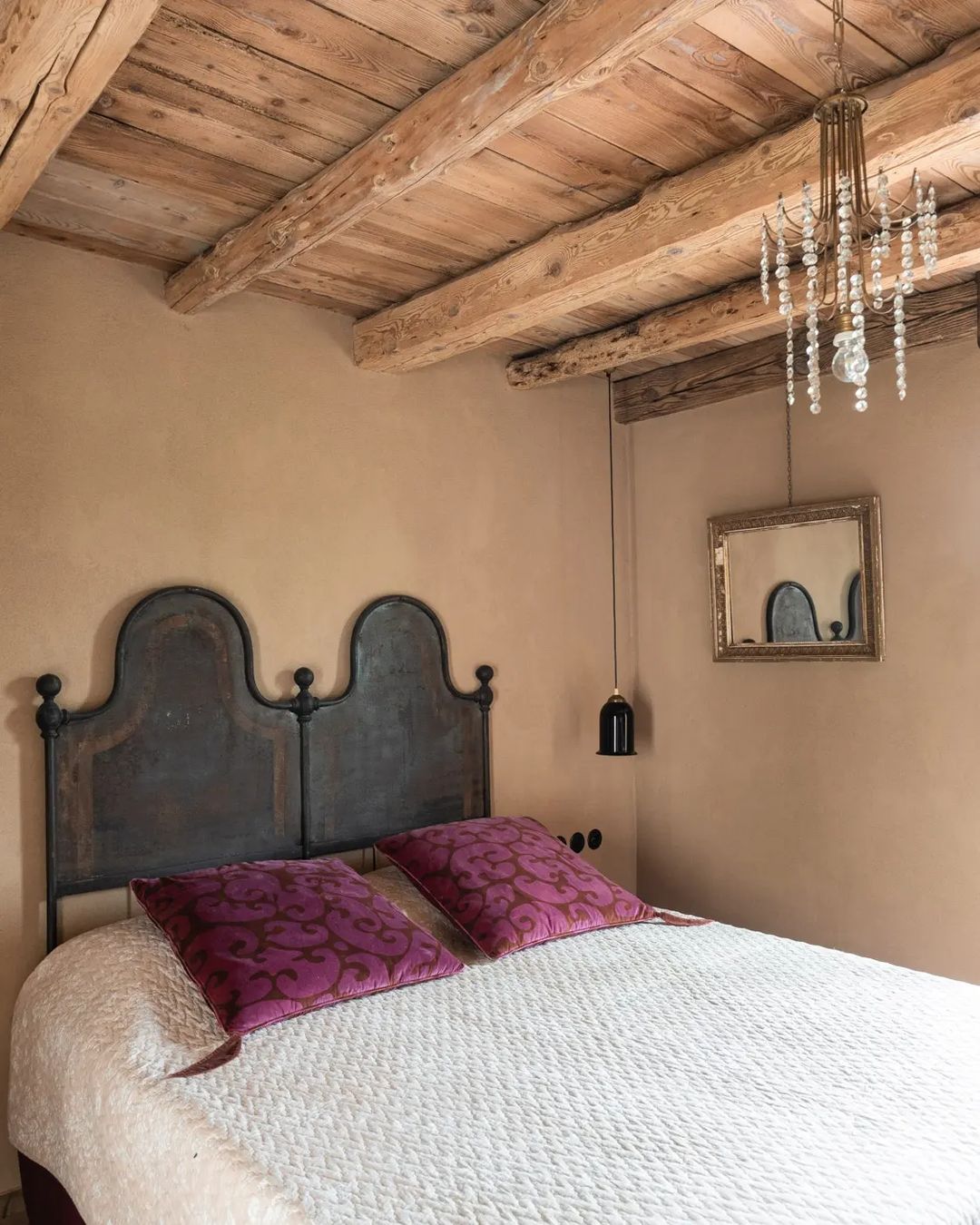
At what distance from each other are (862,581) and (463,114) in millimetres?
1960

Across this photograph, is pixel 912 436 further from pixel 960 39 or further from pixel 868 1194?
pixel 868 1194

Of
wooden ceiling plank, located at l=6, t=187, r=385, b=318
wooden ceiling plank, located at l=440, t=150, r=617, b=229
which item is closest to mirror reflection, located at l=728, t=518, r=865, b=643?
wooden ceiling plank, located at l=440, t=150, r=617, b=229

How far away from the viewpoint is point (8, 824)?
2.40m

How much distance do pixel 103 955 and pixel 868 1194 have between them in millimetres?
1664

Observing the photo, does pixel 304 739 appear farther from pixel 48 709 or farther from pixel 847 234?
pixel 847 234

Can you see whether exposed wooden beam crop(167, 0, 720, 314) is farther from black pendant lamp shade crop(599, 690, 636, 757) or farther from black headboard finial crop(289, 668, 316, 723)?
black pendant lamp shade crop(599, 690, 636, 757)

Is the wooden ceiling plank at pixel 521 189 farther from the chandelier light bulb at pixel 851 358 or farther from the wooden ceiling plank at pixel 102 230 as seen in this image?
the chandelier light bulb at pixel 851 358

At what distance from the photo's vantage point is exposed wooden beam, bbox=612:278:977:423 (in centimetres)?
281

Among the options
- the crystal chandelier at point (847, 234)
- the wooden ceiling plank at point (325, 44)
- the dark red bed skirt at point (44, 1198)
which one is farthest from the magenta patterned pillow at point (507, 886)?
the wooden ceiling plank at point (325, 44)

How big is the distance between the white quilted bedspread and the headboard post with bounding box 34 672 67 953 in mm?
117

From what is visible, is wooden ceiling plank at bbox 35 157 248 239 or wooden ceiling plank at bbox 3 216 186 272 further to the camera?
wooden ceiling plank at bbox 3 216 186 272

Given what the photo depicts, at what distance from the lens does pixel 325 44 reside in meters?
1.70

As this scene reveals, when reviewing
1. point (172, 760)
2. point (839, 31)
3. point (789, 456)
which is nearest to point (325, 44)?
point (839, 31)

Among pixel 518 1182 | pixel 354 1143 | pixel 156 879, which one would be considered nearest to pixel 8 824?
pixel 156 879
